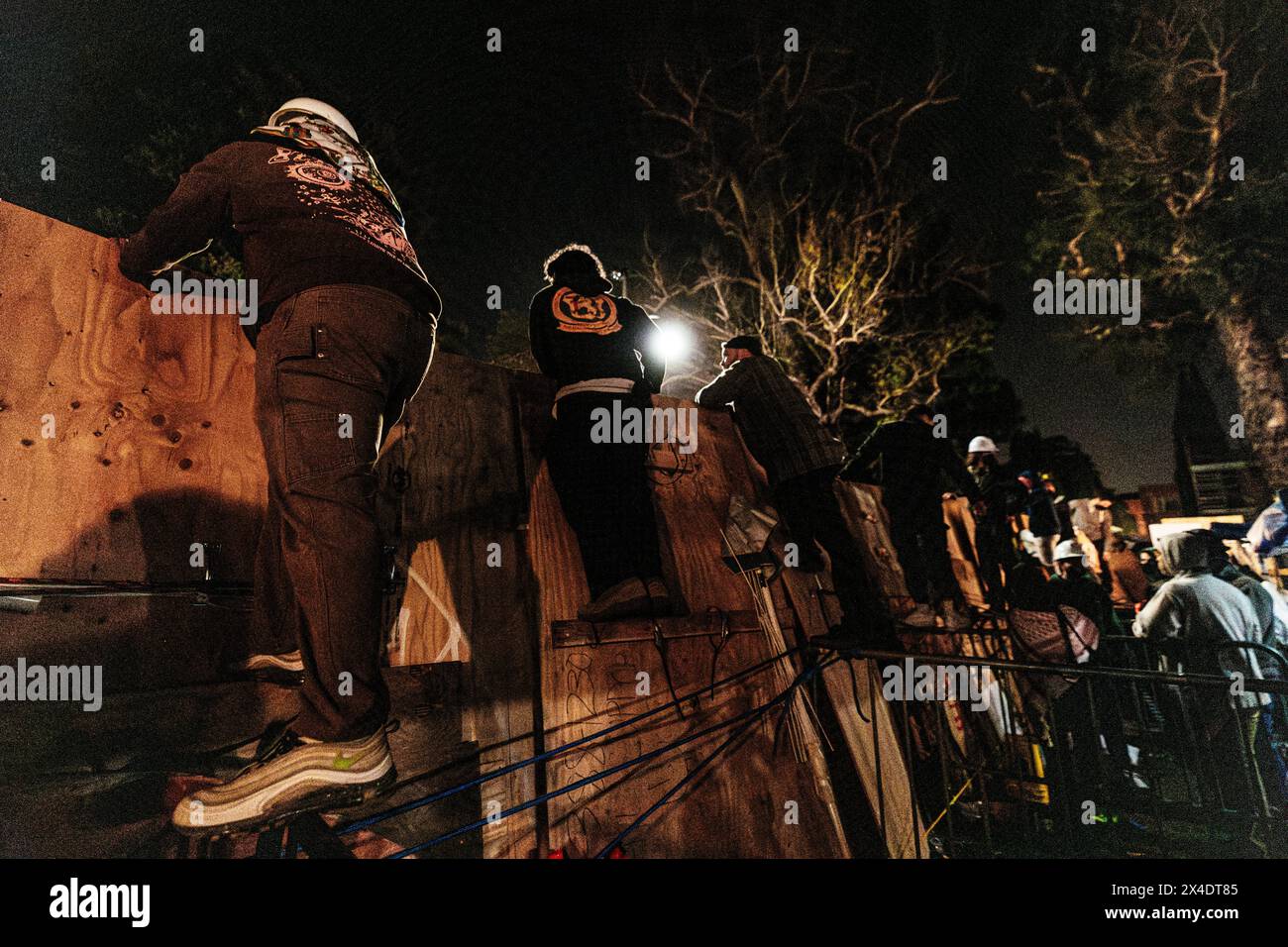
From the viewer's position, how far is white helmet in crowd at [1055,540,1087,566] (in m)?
4.86

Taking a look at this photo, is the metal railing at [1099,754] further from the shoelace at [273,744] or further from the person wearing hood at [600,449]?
the shoelace at [273,744]

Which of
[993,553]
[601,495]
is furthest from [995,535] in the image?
[601,495]

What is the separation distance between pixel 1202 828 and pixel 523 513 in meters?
4.47

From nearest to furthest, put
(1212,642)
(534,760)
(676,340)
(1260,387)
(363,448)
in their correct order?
1. (363,448)
2. (534,760)
3. (1212,642)
4. (1260,387)
5. (676,340)

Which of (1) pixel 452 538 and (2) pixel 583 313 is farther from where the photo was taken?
(2) pixel 583 313

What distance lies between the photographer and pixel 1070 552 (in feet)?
16.0

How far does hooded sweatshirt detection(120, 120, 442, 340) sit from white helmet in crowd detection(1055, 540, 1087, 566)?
524cm

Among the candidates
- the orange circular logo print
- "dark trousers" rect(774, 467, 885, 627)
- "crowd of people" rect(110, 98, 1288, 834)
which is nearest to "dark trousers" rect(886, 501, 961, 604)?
"crowd of people" rect(110, 98, 1288, 834)

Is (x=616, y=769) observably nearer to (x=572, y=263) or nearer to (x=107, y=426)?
(x=107, y=426)

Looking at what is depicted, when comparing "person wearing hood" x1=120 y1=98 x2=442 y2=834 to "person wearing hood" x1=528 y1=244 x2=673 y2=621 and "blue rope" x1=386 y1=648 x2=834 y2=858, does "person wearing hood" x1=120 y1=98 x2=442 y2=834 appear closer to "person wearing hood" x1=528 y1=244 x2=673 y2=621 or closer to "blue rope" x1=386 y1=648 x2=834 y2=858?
"blue rope" x1=386 y1=648 x2=834 y2=858

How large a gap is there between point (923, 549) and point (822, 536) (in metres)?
1.62

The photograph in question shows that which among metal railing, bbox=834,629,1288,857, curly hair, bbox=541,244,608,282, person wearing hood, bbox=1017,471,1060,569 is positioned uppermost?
curly hair, bbox=541,244,608,282

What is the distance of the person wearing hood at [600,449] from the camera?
2430mm

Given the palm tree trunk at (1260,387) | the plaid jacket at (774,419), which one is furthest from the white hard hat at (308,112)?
the palm tree trunk at (1260,387)
